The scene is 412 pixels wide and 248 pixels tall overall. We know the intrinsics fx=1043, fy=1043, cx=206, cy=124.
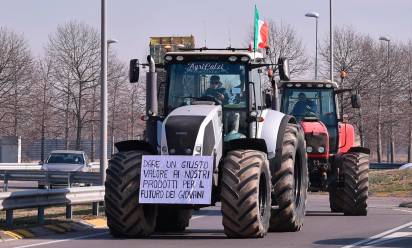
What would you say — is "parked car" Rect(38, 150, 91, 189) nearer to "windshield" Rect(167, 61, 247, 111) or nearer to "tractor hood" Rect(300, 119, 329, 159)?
"tractor hood" Rect(300, 119, 329, 159)

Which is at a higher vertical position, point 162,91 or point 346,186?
point 162,91

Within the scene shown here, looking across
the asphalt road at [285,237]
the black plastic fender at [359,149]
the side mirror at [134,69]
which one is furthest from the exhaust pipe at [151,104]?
the black plastic fender at [359,149]

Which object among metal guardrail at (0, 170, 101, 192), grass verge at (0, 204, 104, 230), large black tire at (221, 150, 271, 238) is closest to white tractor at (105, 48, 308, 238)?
large black tire at (221, 150, 271, 238)

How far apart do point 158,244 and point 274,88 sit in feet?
17.0

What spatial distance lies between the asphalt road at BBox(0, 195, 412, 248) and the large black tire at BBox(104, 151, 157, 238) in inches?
9.7

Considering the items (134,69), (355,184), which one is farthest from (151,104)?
(355,184)

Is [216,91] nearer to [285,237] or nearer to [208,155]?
[208,155]

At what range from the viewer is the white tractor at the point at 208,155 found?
16.2 metres

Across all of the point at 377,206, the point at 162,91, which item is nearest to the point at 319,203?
Answer: the point at 377,206

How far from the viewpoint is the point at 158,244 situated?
1556 centimetres

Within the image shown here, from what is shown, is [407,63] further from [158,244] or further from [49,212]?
[158,244]

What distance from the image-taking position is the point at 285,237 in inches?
671

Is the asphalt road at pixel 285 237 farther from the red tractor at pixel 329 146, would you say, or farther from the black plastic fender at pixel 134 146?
the black plastic fender at pixel 134 146

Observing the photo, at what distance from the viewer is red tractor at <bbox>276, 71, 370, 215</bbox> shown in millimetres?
23891
